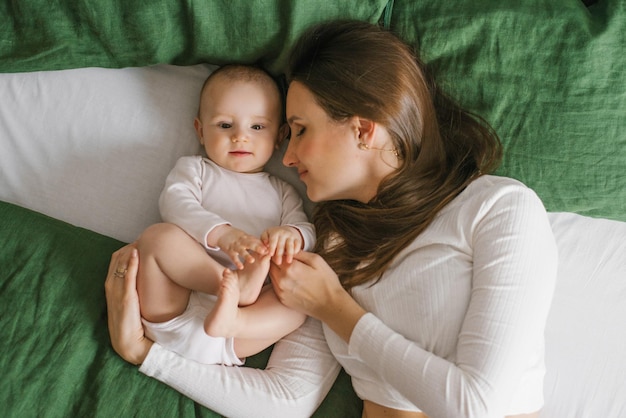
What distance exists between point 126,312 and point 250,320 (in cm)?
29

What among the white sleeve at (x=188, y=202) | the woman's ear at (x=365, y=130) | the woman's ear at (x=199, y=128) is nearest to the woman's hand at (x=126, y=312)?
the white sleeve at (x=188, y=202)

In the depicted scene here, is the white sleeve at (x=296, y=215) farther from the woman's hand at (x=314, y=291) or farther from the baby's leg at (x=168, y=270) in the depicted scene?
the baby's leg at (x=168, y=270)

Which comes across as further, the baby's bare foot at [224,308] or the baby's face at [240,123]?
the baby's face at [240,123]

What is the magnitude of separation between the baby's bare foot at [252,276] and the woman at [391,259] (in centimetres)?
6

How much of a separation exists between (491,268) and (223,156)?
735 millimetres

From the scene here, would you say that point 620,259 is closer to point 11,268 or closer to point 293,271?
point 293,271

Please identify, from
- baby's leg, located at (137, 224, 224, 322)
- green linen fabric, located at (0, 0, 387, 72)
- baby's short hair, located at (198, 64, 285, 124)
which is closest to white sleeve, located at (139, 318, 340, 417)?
baby's leg, located at (137, 224, 224, 322)

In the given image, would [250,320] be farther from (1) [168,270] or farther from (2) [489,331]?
(2) [489,331]

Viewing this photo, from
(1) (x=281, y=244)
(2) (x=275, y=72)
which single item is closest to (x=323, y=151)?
(1) (x=281, y=244)

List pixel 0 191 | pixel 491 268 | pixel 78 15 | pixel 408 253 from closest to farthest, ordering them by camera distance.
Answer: pixel 491 268, pixel 408 253, pixel 78 15, pixel 0 191

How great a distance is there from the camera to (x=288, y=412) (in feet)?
4.40

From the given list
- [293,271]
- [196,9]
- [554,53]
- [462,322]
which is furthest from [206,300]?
[554,53]

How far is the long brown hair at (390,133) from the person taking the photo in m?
1.34

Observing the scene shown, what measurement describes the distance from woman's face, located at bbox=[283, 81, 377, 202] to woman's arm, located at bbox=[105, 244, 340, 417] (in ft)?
1.38
